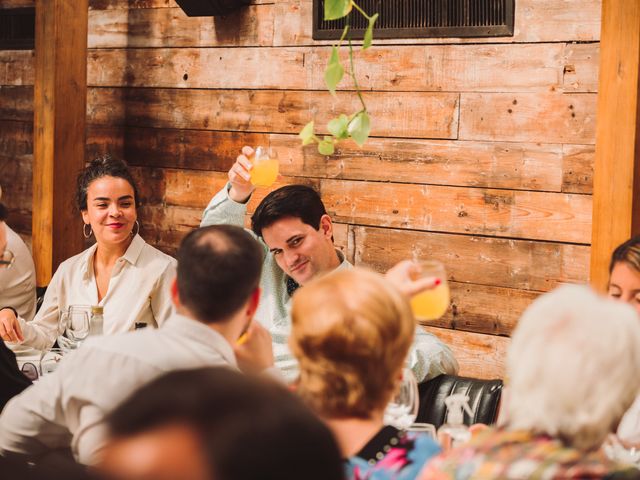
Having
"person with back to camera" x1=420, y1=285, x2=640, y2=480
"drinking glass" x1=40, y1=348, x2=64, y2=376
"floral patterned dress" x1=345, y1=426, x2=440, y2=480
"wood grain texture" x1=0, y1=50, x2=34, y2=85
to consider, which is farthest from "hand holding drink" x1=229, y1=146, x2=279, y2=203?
"wood grain texture" x1=0, y1=50, x2=34, y2=85

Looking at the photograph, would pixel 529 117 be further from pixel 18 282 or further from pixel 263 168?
pixel 18 282

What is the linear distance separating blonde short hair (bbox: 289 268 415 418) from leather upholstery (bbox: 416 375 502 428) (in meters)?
1.22

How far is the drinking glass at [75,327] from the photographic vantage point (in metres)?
2.78

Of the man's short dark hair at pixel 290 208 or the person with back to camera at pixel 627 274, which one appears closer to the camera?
the person with back to camera at pixel 627 274

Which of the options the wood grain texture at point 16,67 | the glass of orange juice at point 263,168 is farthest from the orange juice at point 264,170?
the wood grain texture at point 16,67

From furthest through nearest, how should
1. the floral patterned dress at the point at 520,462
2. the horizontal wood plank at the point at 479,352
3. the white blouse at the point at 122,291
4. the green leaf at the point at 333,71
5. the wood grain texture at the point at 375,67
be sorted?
the horizontal wood plank at the point at 479,352
the wood grain texture at the point at 375,67
the white blouse at the point at 122,291
the green leaf at the point at 333,71
the floral patterned dress at the point at 520,462

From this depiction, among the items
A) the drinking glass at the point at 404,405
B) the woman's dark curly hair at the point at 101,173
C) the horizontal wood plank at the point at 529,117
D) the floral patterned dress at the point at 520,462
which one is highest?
the horizontal wood plank at the point at 529,117

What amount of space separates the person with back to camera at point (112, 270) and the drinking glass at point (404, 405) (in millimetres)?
1546

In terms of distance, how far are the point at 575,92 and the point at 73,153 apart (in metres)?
2.26

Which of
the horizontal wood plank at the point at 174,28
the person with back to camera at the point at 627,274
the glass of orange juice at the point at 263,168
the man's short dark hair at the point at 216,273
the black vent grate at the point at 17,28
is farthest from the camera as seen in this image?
the black vent grate at the point at 17,28

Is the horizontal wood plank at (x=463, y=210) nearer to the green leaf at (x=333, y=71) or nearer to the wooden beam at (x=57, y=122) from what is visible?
the wooden beam at (x=57, y=122)

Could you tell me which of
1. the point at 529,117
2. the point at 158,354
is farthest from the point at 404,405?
the point at 529,117

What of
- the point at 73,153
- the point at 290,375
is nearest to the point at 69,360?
the point at 290,375

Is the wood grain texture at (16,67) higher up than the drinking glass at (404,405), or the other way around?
the wood grain texture at (16,67)
